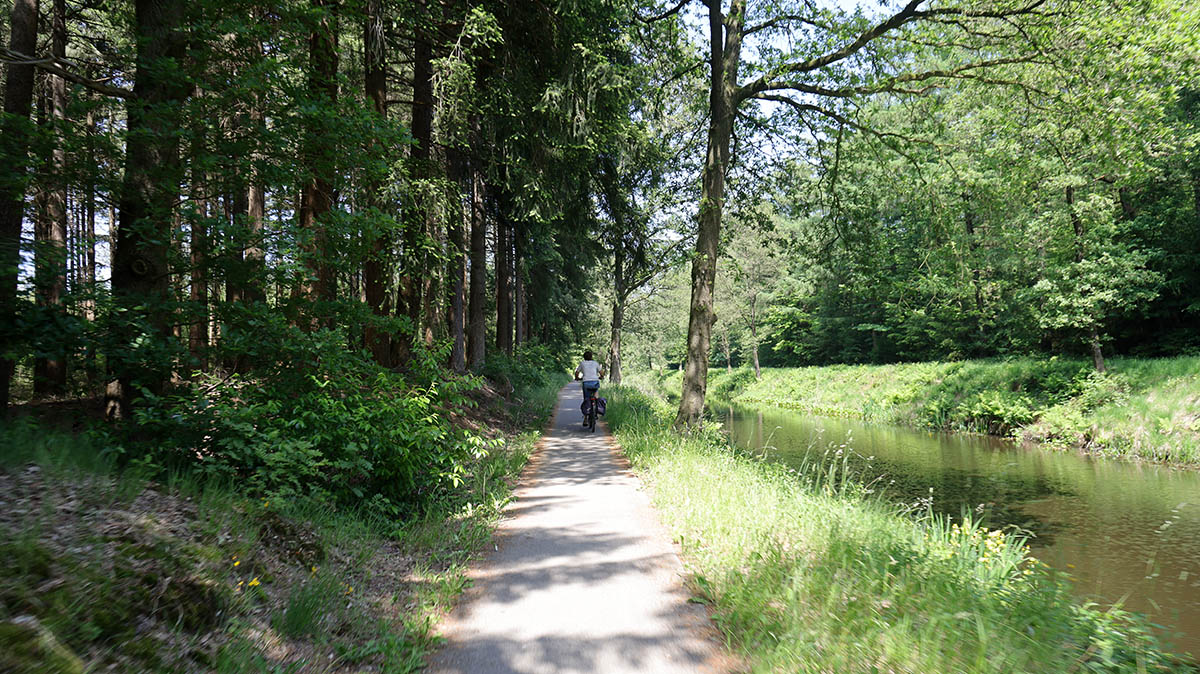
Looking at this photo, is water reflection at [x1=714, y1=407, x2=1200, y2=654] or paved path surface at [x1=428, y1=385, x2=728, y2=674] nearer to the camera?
paved path surface at [x1=428, y1=385, x2=728, y2=674]

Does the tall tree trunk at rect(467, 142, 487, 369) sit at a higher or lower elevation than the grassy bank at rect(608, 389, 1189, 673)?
higher

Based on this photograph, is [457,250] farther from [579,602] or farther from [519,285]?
[519,285]

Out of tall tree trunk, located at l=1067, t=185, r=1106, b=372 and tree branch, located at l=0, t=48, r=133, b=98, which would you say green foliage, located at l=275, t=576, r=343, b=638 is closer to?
tree branch, located at l=0, t=48, r=133, b=98

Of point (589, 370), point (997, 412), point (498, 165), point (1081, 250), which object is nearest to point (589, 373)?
point (589, 370)

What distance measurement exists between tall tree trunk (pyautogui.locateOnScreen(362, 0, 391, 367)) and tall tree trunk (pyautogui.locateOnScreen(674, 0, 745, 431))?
566 centimetres

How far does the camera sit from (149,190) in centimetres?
440

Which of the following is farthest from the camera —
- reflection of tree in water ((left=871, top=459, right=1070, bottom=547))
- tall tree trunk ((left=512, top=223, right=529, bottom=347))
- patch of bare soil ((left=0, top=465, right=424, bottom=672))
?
tall tree trunk ((left=512, top=223, right=529, bottom=347))

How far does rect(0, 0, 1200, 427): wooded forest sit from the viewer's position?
432 centimetres

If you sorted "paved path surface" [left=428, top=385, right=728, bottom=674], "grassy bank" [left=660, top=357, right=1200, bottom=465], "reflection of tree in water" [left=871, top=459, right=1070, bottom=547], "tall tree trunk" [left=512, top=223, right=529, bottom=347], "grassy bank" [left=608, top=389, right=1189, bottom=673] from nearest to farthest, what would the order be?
"grassy bank" [left=608, top=389, right=1189, bottom=673]
"paved path surface" [left=428, top=385, right=728, bottom=674]
"reflection of tree in water" [left=871, top=459, right=1070, bottom=547]
"grassy bank" [left=660, top=357, right=1200, bottom=465]
"tall tree trunk" [left=512, top=223, right=529, bottom=347]

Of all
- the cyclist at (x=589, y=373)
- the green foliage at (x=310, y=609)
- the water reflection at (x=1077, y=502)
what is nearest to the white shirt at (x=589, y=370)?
the cyclist at (x=589, y=373)

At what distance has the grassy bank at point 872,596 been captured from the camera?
263 centimetres

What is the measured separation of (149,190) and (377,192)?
363cm

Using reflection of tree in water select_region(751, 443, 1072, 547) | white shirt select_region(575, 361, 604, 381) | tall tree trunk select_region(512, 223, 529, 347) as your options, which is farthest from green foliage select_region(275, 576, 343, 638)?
tall tree trunk select_region(512, 223, 529, 347)

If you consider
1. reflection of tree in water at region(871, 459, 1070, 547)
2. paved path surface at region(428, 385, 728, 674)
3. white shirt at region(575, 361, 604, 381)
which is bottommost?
reflection of tree in water at region(871, 459, 1070, 547)
